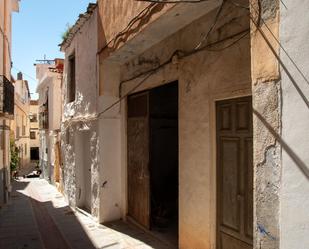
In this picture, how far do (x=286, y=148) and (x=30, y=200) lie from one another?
12.9 m

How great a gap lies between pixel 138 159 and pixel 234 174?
378cm

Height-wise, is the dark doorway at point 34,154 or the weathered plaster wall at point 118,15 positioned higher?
the weathered plaster wall at point 118,15

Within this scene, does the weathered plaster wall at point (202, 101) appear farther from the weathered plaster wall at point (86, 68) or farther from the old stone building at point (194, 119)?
the weathered plaster wall at point (86, 68)

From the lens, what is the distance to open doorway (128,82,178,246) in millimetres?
7961

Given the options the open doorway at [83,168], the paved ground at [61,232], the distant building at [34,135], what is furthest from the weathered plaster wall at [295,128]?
the distant building at [34,135]

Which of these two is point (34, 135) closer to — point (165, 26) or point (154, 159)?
point (154, 159)

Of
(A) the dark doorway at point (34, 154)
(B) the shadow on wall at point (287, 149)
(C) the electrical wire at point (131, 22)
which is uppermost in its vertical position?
(C) the electrical wire at point (131, 22)

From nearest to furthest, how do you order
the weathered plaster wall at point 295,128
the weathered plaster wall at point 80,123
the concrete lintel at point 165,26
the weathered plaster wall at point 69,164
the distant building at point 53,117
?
the weathered plaster wall at point 295,128 → the concrete lintel at point 165,26 → the weathered plaster wall at point 80,123 → the weathered plaster wall at point 69,164 → the distant building at point 53,117

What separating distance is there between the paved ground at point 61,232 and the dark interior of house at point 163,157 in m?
0.69

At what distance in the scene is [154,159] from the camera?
8.27 m

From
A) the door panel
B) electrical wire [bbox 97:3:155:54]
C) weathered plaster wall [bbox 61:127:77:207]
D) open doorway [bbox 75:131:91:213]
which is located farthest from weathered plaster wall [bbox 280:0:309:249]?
weathered plaster wall [bbox 61:127:77:207]

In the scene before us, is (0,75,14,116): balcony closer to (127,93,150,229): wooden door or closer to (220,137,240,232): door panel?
(127,93,150,229): wooden door

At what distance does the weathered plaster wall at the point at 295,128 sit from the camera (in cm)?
226

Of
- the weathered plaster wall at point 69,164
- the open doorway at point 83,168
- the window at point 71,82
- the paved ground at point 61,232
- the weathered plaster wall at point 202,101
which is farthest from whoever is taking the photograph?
the window at point 71,82
